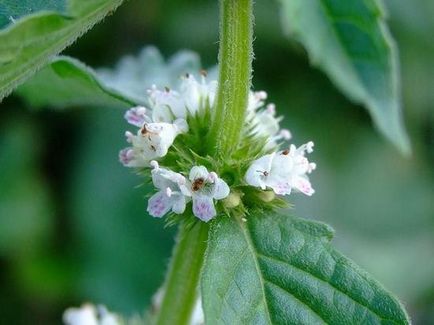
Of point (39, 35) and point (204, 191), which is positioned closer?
point (39, 35)

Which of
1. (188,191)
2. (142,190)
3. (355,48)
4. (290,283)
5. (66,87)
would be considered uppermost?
(142,190)

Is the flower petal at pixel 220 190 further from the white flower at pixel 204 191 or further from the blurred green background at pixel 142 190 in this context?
the blurred green background at pixel 142 190

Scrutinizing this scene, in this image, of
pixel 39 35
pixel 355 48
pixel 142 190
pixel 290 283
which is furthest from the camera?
pixel 142 190

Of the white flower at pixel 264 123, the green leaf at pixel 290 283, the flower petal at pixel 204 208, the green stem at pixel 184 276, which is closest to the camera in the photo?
the green leaf at pixel 290 283

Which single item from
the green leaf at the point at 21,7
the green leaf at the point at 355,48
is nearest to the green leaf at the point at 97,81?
the green leaf at the point at 21,7

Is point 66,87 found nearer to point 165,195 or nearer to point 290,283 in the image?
point 165,195

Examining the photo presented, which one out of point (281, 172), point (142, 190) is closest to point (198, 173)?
point (281, 172)
